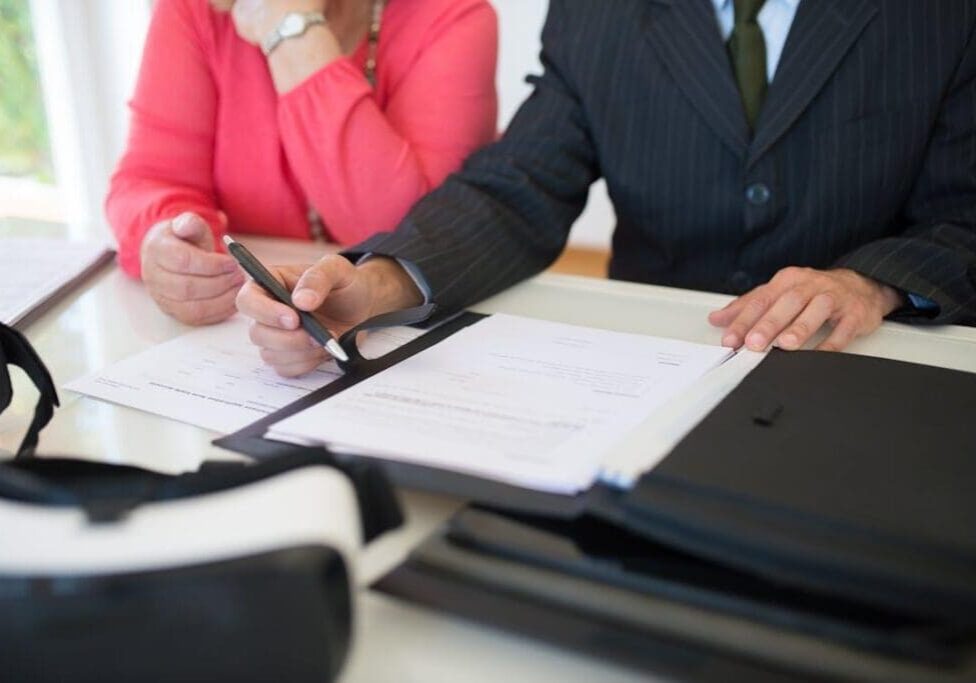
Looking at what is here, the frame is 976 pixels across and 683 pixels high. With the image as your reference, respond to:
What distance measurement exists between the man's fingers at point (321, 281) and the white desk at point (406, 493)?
15cm

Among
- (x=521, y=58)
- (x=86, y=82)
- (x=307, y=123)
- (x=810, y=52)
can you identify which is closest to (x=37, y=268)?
(x=307, y=123)

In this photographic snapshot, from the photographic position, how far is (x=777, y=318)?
80cm

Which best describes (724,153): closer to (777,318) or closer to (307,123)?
(777,318)

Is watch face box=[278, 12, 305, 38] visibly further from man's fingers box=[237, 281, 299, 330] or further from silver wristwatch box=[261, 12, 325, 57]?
man's fingers box=[237, 281, 299, 330]

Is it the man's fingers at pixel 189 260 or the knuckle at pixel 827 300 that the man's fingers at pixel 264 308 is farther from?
the knuckle at pixel 827 300

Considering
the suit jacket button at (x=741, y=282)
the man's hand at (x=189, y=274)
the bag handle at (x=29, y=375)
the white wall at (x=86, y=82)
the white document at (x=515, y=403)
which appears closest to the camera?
the white document at (x=515, y=403)

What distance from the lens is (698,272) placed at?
120 cm

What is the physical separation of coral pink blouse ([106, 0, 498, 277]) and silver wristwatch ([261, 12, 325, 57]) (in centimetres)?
6

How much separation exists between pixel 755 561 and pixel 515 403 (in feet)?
0.77

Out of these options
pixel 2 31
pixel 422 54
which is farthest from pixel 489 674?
pixel 2 31

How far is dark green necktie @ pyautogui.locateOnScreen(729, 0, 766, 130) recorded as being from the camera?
1101 mm

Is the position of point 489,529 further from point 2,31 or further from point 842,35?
point 2,31

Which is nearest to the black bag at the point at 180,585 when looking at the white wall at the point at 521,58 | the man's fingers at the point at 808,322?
the man's fingers at the point at 808,322

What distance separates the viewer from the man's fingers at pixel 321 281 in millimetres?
777
